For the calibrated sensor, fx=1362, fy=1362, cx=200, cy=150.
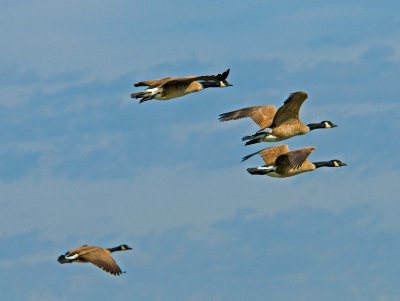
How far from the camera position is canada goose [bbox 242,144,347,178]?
39.0m

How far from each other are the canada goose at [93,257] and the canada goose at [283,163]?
4838mm

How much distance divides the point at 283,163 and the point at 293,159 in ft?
1.63

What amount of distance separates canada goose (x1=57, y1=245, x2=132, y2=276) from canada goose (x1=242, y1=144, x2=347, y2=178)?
4.84 metres

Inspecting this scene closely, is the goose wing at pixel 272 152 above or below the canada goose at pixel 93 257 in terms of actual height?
above

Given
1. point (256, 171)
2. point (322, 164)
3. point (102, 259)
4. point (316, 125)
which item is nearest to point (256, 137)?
point (256, 171)

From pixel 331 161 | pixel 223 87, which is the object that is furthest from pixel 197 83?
pixel 331 161

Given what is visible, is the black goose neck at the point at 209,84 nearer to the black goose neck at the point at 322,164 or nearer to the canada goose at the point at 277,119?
the canada goose at the point at 277,119

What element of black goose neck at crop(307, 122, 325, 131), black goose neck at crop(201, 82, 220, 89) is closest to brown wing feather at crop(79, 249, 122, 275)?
black goose neck at crop(201, 82, 220, 89)

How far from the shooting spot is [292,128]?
41.4m

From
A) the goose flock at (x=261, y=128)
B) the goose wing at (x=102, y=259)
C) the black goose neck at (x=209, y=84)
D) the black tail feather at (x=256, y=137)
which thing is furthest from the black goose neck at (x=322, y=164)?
the goose wing at (x=102, y=259)

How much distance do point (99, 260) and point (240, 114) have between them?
7.49 m

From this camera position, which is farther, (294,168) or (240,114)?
(240,114)

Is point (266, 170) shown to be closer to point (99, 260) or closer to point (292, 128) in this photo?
point (292, 128)

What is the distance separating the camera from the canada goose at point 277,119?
40406 mm
